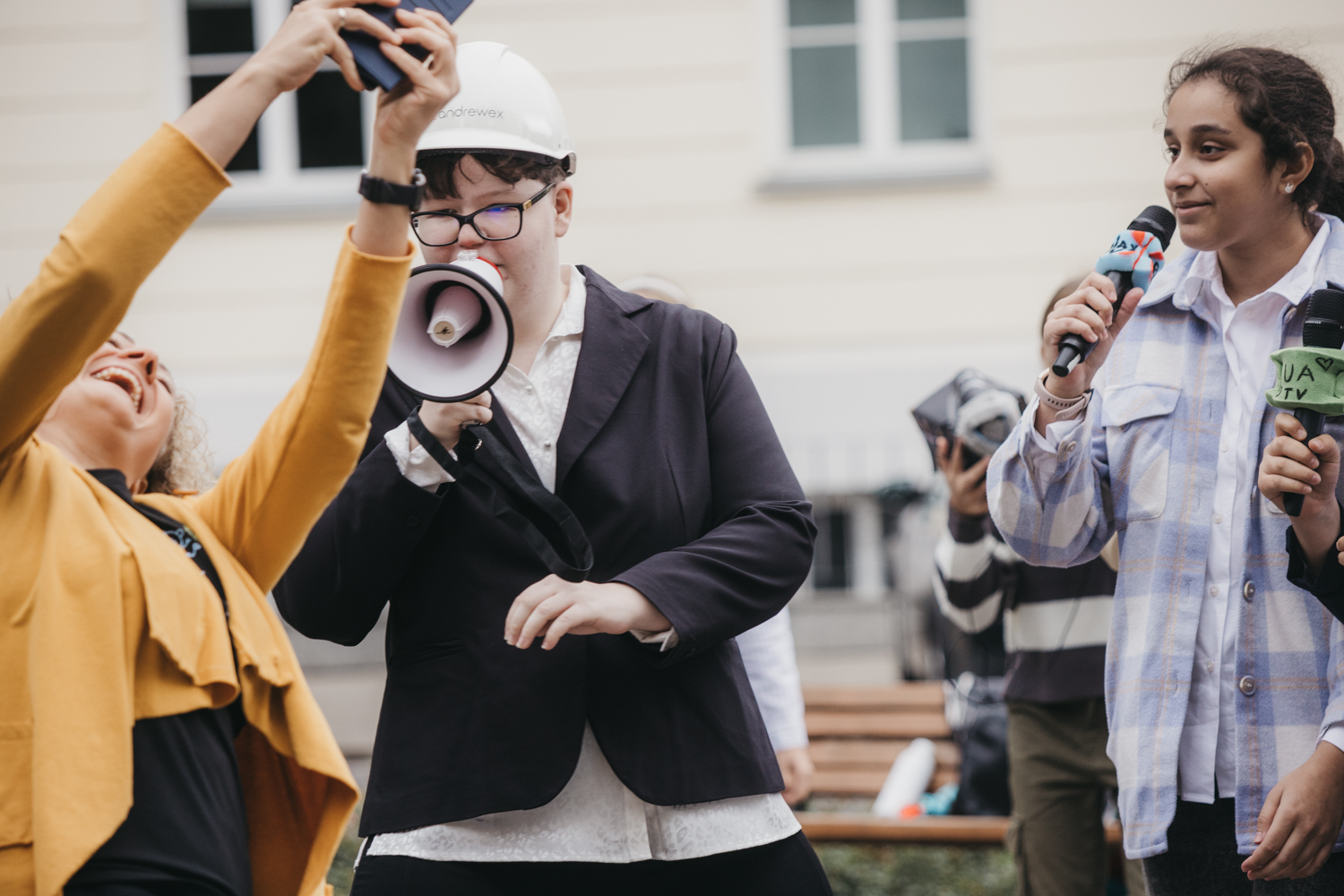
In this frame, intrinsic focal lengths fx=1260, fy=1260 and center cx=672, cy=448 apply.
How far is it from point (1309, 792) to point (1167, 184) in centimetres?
107

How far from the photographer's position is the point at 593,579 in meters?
1.98

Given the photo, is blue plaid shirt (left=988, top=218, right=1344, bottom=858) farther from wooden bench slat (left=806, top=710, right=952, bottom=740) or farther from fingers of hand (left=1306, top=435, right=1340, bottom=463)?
wooden bench slat (left=806, top=710, right=952, bottom=740)

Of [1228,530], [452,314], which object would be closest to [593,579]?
[452,314]

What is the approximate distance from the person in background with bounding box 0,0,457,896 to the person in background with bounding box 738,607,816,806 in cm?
139

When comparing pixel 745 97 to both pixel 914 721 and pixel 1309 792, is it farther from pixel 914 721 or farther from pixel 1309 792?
pixel 1309 792

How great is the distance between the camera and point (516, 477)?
74.7 inches

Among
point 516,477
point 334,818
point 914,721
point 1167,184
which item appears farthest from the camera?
point 914,721

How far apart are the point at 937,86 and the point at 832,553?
303 cm

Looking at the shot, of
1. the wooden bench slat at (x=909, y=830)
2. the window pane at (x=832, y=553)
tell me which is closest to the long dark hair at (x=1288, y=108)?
the wooden bench slat at (x=909, y=830)

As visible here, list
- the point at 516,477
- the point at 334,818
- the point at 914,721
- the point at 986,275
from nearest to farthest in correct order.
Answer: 1. the point at 516,477
2. the point at 334,818
3. the point at 914,721
4. the point at 986,275

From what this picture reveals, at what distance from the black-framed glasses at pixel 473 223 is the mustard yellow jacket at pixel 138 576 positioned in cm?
30

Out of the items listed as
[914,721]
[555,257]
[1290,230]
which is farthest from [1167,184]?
[914,721]

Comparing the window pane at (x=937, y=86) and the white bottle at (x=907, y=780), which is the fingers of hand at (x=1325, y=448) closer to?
the white bottle at (x=907, y=780)

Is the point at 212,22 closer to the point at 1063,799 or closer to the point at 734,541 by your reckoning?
the point at 1063,799
